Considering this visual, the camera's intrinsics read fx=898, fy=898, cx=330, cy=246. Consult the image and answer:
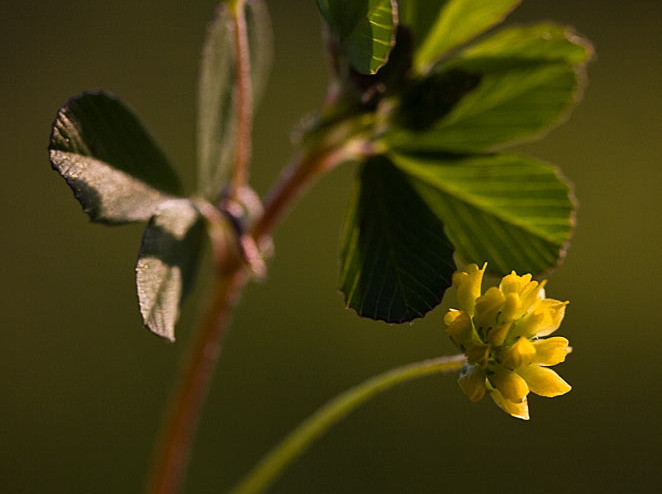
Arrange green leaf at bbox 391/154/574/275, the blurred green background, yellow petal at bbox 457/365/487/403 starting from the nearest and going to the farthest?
yellow petal at bbox 457/365/487/403, green leaf at bbox 391/154/574/275, the blurred green background

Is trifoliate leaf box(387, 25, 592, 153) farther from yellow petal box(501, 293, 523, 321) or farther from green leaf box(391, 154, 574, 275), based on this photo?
yellow petal box(501, 293, 523, 321)

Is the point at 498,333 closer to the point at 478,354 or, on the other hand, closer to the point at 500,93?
the point at 478,354

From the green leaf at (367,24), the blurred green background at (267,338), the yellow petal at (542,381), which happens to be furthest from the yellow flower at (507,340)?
the blurred green background at (267,338)

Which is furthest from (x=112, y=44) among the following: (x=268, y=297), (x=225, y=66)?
(x=225, y=66)

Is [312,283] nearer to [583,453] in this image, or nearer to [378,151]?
[583,453]

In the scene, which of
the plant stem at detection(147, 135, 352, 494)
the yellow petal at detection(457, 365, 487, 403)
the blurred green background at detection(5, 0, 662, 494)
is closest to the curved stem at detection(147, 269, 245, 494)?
the plant stem at detection(147, 135, 352, 494)
